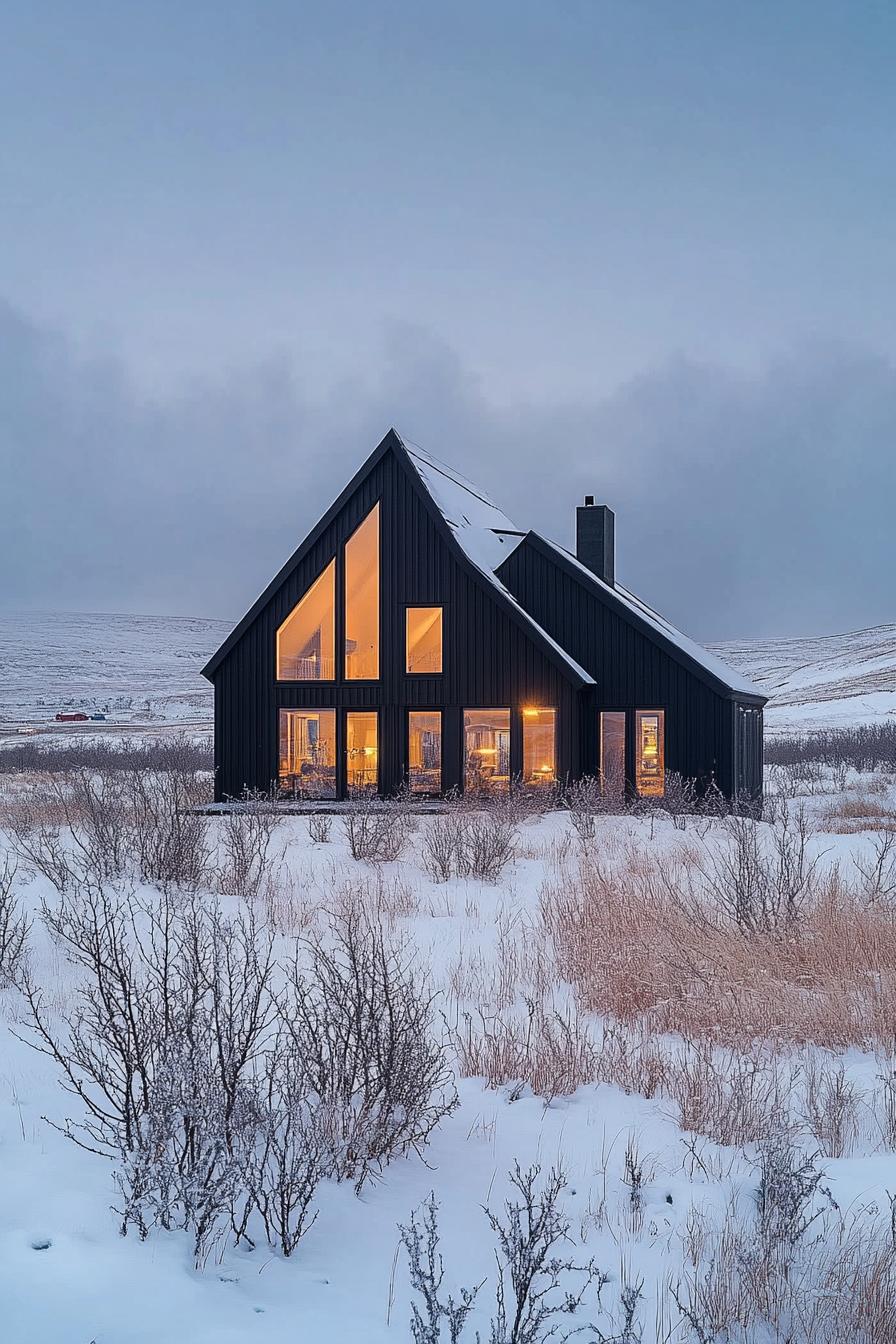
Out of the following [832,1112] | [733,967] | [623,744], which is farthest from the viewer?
[623,744]

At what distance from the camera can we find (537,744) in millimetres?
19172

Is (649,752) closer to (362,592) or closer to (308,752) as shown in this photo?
(362,592)

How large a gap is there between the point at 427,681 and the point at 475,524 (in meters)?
4.93

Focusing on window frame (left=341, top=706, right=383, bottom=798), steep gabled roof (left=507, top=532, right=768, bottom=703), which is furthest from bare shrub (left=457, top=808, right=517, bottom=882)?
steep gabled roof (left=507, top=532, right=768, bottom=703)

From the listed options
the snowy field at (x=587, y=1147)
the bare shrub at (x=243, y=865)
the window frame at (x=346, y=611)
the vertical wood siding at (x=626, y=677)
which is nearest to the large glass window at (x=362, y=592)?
the window frame at (x=346, y=611)

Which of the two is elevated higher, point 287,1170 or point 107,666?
point 107,666

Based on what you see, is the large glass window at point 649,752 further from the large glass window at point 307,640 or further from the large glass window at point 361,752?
the large glass window at point 307,640

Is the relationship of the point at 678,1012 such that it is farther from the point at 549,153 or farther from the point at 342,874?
the point at 549,153

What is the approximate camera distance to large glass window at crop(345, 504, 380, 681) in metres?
19.6

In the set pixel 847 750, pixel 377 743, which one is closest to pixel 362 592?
pixel 377 743

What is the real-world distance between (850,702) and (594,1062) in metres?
65.2

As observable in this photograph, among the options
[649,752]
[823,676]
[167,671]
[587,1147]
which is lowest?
[587,1147]

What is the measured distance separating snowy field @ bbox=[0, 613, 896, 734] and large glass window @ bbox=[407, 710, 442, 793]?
13.7 m

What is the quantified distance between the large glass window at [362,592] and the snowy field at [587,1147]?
11568mm
